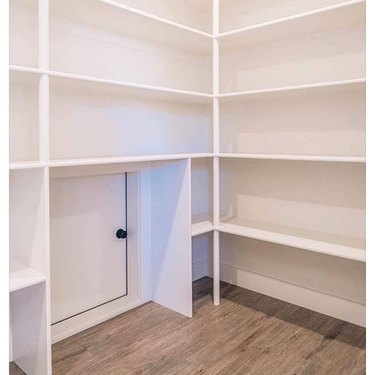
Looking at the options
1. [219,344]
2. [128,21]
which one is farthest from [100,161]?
[219,344]

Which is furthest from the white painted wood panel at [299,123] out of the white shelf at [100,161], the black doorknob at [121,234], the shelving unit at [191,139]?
the black doorknob at [121,234]

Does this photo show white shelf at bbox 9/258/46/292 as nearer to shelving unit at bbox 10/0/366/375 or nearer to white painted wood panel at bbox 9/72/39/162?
shelving unit at bbox 10/0/366/375

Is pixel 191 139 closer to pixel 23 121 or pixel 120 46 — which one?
pixel 120 46


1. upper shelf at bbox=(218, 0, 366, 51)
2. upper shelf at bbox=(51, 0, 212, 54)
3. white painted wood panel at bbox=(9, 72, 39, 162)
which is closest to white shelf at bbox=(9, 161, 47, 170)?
white painted wood panel at bbox=(9, 72, 39, 162)

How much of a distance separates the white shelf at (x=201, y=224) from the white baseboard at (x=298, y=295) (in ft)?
1.46

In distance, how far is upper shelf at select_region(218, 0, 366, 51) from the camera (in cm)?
180

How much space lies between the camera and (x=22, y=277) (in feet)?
4.92

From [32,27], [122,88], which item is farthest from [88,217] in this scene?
[32,27]

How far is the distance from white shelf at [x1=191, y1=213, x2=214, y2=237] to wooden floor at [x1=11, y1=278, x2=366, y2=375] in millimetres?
528

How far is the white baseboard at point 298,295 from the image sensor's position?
2154 mm

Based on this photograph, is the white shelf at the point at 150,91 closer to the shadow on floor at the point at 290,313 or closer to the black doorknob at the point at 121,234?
the black doorknob at the point at 121,234

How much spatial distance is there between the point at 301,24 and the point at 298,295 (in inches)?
67.3
